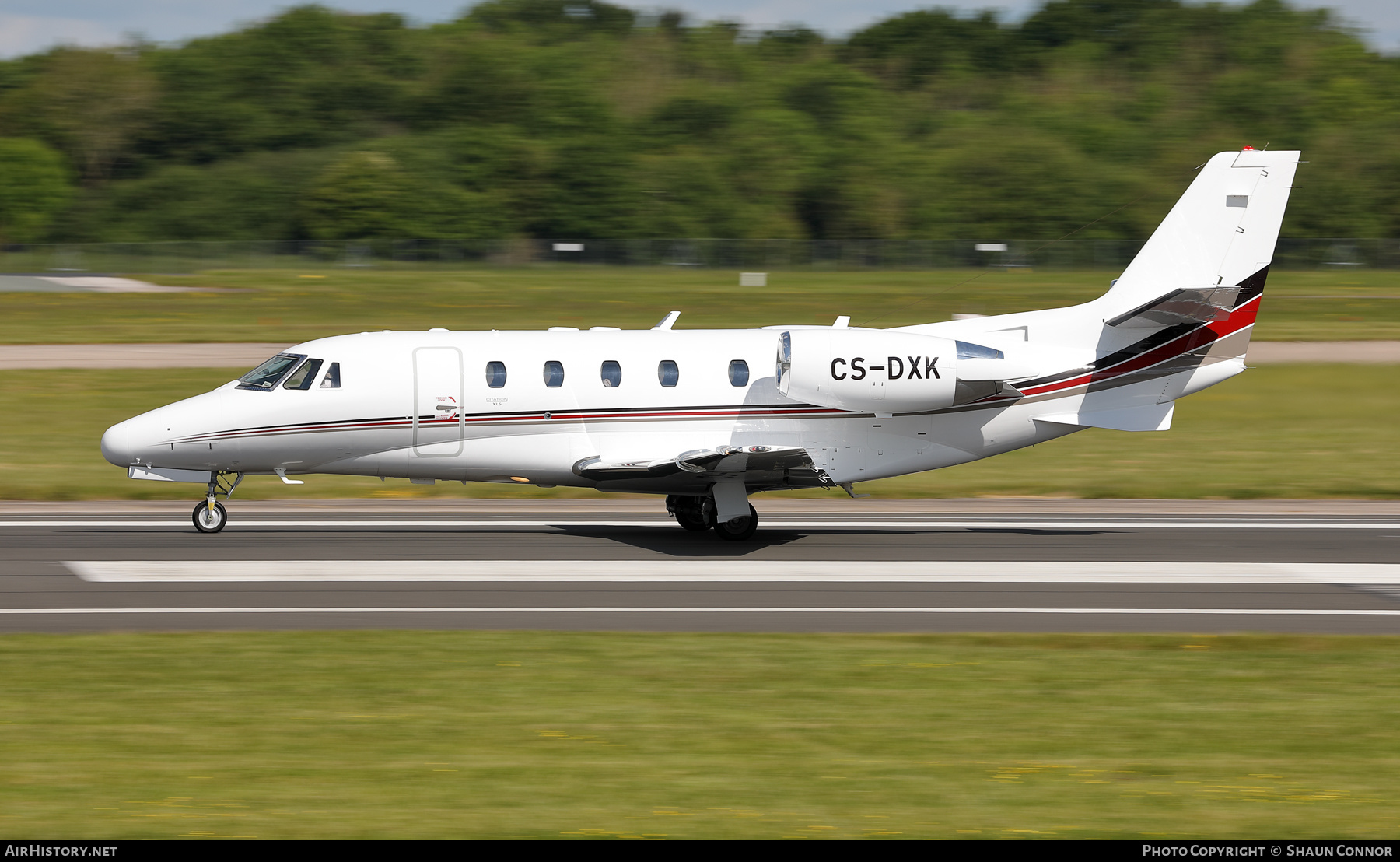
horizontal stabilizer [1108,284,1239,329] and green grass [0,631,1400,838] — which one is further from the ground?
horizontal stabilizer [1108,284,1239,329]

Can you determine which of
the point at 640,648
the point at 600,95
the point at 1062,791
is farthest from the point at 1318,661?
the point at 600,95

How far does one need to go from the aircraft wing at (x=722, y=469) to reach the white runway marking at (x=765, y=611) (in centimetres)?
330

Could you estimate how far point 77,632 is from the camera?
1423cm

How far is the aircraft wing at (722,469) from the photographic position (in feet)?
61.7

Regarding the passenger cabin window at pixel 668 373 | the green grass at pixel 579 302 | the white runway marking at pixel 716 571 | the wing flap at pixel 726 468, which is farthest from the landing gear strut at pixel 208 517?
the green grass at pixel 579 302

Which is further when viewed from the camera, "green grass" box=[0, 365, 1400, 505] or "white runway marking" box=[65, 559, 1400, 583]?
"green grass" box=[0, 365, 1400, 505]

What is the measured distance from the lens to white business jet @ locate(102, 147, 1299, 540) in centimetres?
1948

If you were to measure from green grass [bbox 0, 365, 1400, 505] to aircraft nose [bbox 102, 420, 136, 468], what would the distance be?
19.1 ft

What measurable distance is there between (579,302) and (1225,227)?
3585 centimetres

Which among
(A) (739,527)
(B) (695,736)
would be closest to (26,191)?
(A) (739,527)

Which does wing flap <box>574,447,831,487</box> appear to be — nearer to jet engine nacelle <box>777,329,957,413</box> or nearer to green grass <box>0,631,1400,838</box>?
jet engine nacelle <box>777,329,957,413</box>

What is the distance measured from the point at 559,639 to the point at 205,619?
3893 millimetres

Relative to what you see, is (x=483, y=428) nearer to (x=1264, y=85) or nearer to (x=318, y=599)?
(x=318, y=599)

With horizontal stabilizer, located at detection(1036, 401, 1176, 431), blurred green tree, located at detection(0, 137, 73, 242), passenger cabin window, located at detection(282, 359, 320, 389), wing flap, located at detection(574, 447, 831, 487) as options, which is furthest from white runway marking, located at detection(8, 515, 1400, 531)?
blurred green tree, located at detection(0, 137, 73, 242)
